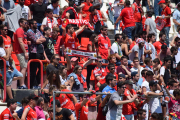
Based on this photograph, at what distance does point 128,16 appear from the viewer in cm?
1553

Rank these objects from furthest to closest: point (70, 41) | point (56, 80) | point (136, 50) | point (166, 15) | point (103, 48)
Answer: point (166, 15)
point (136, 50)
point (103, 48)
point (70, 41)
point (56, 80)

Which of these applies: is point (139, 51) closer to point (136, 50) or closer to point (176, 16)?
point (136, 50)

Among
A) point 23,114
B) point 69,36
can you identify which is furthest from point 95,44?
point 23,114

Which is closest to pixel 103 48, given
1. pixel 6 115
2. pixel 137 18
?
pixel 137 18

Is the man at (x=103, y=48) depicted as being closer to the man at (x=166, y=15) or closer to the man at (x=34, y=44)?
the man at (x=34, y=44)

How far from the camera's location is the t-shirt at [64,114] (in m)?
9.21

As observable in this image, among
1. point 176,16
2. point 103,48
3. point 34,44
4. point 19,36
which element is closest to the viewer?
point 19,36

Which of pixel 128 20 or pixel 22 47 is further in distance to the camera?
pixel 128 20

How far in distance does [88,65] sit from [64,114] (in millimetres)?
3746

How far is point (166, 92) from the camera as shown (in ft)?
38.6

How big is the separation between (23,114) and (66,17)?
522 centimetres

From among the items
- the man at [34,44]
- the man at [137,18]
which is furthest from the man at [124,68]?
the man at [137,18]

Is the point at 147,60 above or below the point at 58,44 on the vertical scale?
below

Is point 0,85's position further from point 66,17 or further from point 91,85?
point 66,17
